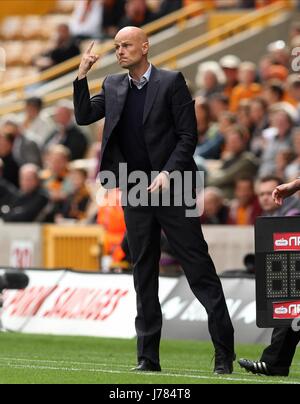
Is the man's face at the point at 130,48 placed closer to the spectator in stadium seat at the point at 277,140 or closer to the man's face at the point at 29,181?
the spectator in stadium seat at the point at 277,140

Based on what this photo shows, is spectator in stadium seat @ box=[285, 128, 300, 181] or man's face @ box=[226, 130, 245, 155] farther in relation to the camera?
man's face @ box=[226, 130, 245, 155]

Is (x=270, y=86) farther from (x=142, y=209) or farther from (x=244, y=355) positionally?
(x=142, y=209)

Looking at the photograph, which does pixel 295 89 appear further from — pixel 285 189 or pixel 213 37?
pixel 285 189

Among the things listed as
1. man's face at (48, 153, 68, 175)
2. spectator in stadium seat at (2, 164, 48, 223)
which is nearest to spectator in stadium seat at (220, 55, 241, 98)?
man's face at (48, 153, 68, 175)

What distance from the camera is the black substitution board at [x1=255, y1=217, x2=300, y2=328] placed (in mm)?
10086

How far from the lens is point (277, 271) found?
33.4ft

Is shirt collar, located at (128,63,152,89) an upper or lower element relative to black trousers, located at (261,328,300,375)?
upper

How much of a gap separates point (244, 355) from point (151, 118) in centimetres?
327

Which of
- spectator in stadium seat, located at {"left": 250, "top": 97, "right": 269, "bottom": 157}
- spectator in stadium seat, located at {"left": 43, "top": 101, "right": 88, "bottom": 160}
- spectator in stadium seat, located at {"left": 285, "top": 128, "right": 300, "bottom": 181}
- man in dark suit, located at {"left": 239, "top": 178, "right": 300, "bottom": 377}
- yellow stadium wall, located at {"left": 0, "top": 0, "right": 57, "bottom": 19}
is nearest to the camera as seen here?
man in dark suit, located at {"left": 239, "top": 178, "right": 300, "bottom": 377}

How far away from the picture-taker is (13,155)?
22453mm

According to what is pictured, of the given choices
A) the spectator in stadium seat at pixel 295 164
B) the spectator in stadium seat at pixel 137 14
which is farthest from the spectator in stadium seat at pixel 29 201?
the spectator in stadium seat at pixel 137 14

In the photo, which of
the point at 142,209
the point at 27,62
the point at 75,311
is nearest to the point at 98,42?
the point at 27,62

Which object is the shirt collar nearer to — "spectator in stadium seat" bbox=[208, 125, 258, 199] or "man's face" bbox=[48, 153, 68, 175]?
"spectator in stadium seat" bbox=[208, 125, 258, 199]

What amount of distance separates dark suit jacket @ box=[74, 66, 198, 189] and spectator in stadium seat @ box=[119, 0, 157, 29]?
48.0 ft
